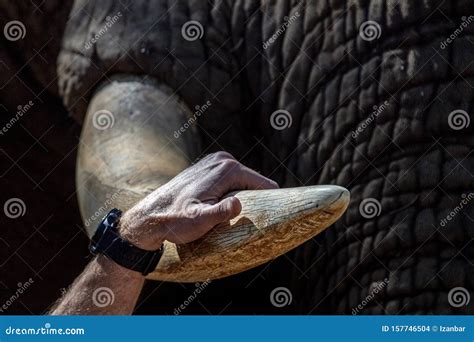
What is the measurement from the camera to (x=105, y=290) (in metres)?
2.23

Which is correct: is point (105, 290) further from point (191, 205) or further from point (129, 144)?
point (129, 144)

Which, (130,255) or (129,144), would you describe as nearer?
(130,255)

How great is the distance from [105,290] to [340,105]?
1237 mm

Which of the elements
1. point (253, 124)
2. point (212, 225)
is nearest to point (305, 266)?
point (253, 124)

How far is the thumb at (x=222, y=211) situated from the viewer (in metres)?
2.13

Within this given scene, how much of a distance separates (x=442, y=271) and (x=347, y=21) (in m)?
0.64

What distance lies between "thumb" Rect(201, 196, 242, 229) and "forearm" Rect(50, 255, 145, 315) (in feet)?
0.53

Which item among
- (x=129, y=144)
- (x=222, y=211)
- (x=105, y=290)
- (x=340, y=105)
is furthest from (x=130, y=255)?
(x=340, y=105)

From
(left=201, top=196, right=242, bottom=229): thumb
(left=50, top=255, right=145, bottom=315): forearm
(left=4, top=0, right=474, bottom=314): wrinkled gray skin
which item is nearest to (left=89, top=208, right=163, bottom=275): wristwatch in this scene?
(left=50, top=255, right=145, bottom=315): forearm

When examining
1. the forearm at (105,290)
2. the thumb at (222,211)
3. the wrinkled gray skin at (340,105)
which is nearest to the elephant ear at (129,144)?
the wrinkled gray skin at (340,105)

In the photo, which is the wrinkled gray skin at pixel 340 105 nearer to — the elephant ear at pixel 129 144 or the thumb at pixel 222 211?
the elephant ear at pixel 129 144

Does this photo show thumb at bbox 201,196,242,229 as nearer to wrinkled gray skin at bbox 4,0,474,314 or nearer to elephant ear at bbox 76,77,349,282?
elephant ear at bbox 76,77,349,282

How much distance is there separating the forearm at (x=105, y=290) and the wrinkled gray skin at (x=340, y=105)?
3.64ft

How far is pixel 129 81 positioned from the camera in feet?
11.2
